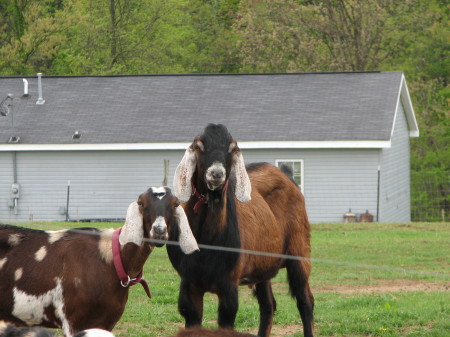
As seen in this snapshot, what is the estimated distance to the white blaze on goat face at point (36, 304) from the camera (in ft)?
23.8

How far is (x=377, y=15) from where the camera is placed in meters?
41.4

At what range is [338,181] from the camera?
30312mm

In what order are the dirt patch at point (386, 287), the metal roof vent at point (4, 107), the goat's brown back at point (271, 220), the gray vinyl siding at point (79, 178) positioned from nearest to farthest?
the goat's brown back at point (271, 220) < the dirt patch at point (386, 287) < the gray vinyl siding at point (79, 178) < the metal roof vent at point (4, 107)

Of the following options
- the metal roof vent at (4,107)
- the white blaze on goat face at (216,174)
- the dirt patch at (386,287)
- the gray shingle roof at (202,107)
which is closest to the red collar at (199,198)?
the white blaze on goat face at (216,174)

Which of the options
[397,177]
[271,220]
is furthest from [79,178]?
[271,220]

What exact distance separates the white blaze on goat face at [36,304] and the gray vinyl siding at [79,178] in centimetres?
2331

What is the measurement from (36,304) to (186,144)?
2301 cm

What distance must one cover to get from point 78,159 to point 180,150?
3.52m

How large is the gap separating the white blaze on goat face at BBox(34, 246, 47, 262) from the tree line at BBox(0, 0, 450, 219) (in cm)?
3446

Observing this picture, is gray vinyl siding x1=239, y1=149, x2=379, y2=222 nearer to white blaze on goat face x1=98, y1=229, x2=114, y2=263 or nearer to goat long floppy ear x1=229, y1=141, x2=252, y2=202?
goat long floppy ear x1=229, y1=141, x2=252, y2=202

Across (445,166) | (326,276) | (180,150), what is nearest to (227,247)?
(326,276)

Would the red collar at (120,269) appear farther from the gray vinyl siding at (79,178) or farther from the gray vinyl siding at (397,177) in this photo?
the gray vinyl siding at (397,177)

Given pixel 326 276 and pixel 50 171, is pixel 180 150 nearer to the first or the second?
pixel 50 171

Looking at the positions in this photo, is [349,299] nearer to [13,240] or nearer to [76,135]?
[13,240]
